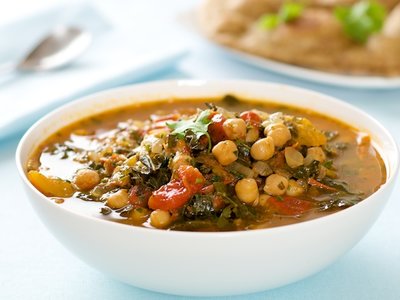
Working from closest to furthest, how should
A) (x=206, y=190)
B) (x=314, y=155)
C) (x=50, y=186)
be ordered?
(x=206, y=190) < (x=50, y=186) < (x=314, y=155)

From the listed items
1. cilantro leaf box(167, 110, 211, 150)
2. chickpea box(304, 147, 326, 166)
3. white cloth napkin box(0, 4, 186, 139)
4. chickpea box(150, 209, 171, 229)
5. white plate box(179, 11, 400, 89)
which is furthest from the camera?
white plate box(179, 11, 400, 89)

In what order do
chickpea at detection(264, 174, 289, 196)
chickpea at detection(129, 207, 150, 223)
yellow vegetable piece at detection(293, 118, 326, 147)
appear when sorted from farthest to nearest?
yellow vegetable piece at detection(293, 118, 326, 147)
chickpea at detection(264, 174, 289, 196)
chickpea at detection(129, 207, 150, 223)

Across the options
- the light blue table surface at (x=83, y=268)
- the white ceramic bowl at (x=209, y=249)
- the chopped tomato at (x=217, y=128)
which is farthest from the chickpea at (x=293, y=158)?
the light blue table surface at (x=83, y=268)

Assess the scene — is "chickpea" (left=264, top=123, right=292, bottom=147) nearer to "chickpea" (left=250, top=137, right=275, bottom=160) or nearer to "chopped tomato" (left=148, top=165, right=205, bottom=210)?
"chickpea" (left=250, top=137, right=275, bottom=160)

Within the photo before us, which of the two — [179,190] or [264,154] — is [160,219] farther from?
[264,154]

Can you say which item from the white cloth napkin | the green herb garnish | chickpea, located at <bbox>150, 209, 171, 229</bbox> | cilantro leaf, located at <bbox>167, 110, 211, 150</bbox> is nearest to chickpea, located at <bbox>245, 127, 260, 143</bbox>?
cilantro leaf, located at <bbox>167, 110, 211, 150</bbox>

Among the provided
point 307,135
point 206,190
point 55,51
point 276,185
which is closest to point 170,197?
point 206,190

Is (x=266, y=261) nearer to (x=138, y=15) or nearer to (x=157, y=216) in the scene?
(x=157, y=216)
